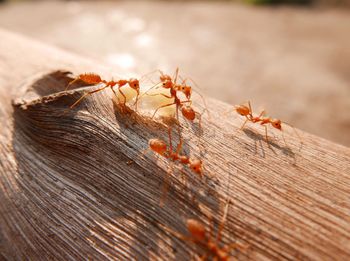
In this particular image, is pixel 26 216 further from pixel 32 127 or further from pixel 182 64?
pixel 182 64

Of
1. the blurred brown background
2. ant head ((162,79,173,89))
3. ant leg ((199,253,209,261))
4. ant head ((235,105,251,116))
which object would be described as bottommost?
ant leg ((199,253,209,261))

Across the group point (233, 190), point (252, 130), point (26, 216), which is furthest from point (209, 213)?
point (26, 216)

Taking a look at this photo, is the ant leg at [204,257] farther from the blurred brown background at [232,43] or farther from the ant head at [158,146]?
the blurred brown background at [232,43]

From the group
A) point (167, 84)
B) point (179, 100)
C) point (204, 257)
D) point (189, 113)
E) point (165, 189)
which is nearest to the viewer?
point (204, 257)

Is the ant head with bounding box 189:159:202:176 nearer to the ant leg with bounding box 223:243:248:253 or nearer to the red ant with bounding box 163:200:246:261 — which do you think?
the red ant with bounding box 163:200:246:261

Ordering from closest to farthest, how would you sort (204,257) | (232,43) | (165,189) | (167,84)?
1. (204,257)
2. (165,189)
3. (167,84)
4. (232,43)

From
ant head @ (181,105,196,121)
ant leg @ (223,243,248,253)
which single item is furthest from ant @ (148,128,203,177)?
ant leg @ (223,243,248,253)

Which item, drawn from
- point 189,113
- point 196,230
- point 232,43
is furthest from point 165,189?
point 232,43

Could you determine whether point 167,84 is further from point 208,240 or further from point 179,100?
point 208,240
